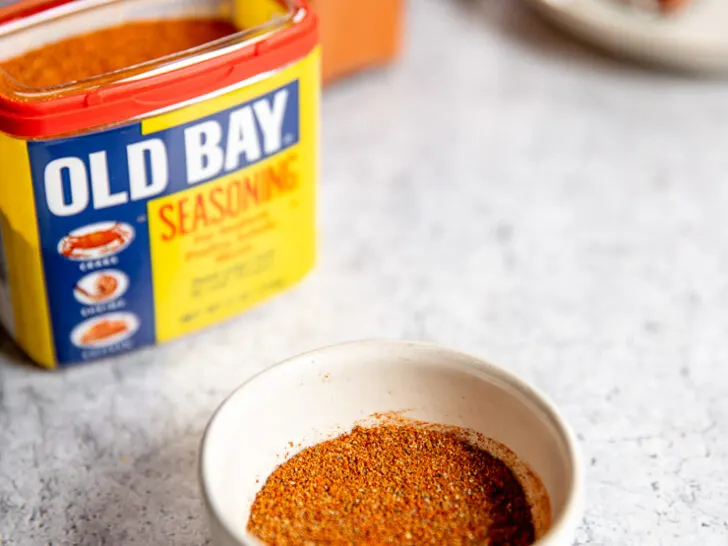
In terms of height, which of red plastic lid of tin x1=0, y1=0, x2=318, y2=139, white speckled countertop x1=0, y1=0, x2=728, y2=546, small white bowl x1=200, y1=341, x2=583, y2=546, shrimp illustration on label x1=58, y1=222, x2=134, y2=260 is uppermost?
red plastic lid of tin x1=0, y1=0, x2=318, y2=139

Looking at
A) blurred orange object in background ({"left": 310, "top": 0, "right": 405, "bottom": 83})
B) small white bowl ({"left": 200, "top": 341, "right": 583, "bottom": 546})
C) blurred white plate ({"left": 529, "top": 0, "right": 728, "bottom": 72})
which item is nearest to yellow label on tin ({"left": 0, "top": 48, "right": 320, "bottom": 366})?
small white bowl ({"left": 200, "top": 341, "right": 583, "bottom": 546})

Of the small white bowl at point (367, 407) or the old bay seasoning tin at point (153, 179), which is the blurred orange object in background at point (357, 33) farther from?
the small white bowl at point (367, 407)

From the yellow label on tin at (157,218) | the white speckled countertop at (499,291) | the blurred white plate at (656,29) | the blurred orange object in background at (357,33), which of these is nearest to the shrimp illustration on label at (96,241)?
the yellow label on tin at (157,218)

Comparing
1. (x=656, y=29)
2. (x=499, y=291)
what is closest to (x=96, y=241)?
(x=499, y=291)

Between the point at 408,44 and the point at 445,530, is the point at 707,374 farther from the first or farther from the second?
the point at 408,44

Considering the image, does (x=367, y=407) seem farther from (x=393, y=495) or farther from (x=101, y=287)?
(x=101, y=287)

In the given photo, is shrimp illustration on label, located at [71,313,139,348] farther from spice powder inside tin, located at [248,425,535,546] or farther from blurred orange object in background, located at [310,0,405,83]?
blurred orange object in background, located at [310,0,405,83]

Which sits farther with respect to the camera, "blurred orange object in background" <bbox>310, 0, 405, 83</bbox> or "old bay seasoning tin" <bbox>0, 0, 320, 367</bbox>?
"blurred orange object in background" <bbox>310, 0, 405, 83</bbox>
